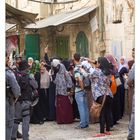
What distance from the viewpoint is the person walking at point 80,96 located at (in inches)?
375

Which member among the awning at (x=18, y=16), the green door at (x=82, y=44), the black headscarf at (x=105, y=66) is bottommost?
the black headscarf at (x=105, y=66)

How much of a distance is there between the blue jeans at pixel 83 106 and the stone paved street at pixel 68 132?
201 millimetres

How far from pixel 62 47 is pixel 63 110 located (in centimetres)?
877

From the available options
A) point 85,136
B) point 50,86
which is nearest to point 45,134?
point 85,136

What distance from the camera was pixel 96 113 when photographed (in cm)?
881

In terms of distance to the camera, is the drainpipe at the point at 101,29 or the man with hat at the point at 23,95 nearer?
the man with hat at the point at 23,95

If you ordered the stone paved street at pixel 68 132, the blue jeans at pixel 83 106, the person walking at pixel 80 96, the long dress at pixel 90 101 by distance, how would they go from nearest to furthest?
the stone paved street at pixel 68 132
the person walking at pixel 80 96
the blue jeans at pixel 83 106
the long dress at pixel 90 101

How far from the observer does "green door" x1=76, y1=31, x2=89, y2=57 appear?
16.3 m

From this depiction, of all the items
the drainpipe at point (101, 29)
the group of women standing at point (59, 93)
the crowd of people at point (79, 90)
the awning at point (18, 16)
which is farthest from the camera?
the drainpipe at point (101, 29)

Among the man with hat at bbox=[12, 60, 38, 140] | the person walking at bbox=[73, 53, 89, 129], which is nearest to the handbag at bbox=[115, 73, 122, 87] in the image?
the person walking at bbox=[73, 53, 89, 129]

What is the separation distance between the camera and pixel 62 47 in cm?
1911

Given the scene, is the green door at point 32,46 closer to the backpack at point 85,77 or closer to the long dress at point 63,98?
the long dress at point 63,98

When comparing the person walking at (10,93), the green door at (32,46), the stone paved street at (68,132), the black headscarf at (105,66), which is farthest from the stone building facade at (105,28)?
the person walking at (10,93)
